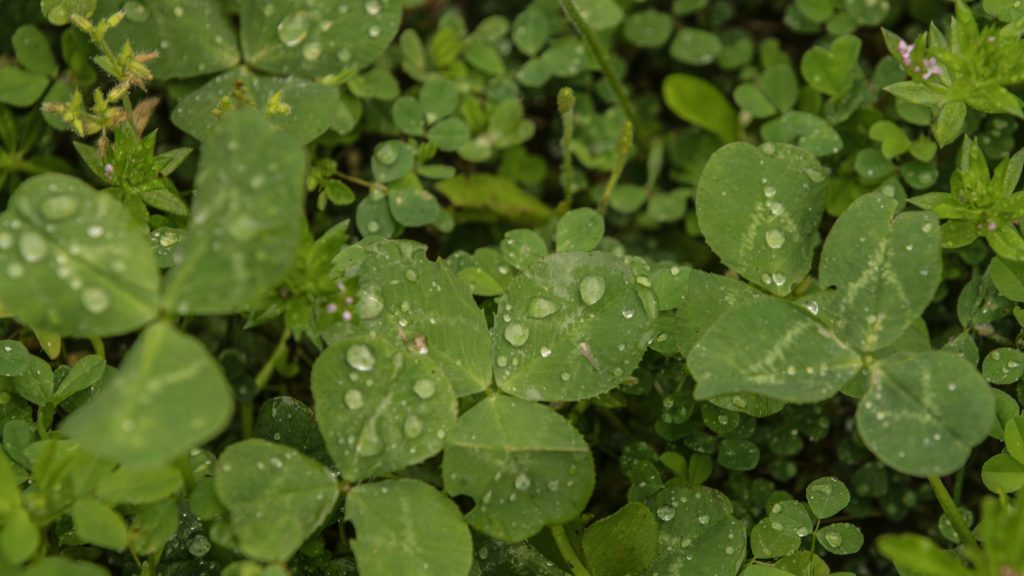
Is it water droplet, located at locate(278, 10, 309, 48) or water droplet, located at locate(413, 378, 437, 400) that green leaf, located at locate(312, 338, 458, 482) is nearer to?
water droplet, located at locate(413, 378, 437, 400)

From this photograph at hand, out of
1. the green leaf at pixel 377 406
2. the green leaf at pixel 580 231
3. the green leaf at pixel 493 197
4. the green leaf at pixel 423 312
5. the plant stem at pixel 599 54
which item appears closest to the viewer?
the green leaf at pixel 377 406

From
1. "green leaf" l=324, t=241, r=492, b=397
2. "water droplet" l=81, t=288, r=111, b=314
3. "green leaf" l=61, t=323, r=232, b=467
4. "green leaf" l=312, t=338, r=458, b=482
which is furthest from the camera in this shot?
"green leaf" l=324, t=241, r=492, b=397

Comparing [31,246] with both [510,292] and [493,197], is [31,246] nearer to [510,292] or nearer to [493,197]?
[510,292]

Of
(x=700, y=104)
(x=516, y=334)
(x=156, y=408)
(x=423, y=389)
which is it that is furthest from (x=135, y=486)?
(x=700, y=104)

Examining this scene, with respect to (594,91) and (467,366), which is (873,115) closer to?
(594,91)

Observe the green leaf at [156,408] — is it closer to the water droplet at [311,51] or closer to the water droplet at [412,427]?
the water droplet at [412,427]

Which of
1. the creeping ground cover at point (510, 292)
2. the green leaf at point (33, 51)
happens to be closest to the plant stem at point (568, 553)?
the creeping ground cover at point (510, 292)

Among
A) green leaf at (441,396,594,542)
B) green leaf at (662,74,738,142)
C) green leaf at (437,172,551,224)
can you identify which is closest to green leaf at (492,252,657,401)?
green leaf at (441,396,594,542)

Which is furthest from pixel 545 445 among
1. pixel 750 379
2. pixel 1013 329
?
pixel 1013 329
